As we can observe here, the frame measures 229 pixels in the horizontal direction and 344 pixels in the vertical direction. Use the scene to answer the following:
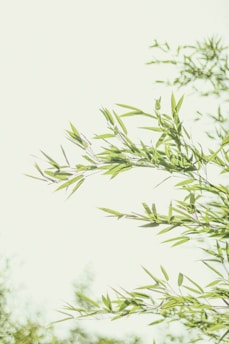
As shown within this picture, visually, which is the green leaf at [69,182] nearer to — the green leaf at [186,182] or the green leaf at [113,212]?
the green leaf at [113,212]

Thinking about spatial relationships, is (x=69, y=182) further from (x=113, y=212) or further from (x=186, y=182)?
(x=186, y=182)

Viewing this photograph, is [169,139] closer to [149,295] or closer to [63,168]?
[63,168]

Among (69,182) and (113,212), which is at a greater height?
(69,182)

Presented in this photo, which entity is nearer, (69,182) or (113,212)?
(113,212)

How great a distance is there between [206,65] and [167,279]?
2858 millimetres

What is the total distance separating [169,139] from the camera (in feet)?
6.08

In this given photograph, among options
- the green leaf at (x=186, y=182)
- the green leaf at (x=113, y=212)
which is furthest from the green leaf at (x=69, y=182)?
the green leaf at (x=186, y=182)

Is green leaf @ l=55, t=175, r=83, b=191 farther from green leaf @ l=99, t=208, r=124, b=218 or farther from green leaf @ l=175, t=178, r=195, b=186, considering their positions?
green leaf @ l=175, t=178, r=195, b=186

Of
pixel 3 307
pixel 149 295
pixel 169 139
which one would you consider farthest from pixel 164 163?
pixel 3 307

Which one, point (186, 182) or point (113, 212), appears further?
point (186, 182)

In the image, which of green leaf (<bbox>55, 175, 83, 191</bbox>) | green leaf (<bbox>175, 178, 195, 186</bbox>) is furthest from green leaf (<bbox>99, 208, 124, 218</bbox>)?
green leaf (<bbox>175, 178, 195, 186</bbox>)

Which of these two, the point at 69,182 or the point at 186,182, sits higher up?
the point at 69,182

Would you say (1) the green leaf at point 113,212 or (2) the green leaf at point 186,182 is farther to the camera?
(2) the green leaf at point 186,182

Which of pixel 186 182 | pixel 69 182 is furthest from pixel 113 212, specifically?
pixel 186 182
